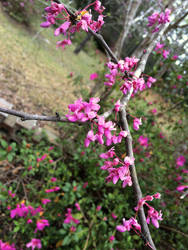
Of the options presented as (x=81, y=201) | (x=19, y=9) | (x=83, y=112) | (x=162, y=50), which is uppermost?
(x=19, y=9)

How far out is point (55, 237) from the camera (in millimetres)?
1739

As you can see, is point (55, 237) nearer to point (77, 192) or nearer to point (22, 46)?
point (77, 192)

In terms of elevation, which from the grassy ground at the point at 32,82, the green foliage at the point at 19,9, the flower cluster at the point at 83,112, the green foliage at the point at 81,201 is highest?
the green foliage at the point at 19,9

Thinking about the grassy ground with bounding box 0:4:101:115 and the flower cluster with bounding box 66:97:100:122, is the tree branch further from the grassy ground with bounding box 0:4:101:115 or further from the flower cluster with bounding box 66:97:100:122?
the grassy ground with bounding box 0:4:101:115

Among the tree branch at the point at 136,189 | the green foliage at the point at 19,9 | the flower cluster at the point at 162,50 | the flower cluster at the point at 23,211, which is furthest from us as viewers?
the green foliage at the point at 19,9

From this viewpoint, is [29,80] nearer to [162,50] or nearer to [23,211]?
[162,50]

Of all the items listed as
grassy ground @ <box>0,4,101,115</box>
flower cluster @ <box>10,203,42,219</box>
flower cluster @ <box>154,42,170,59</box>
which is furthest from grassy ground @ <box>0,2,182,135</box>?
flower cluster @ <box>10,203,42,219</box>

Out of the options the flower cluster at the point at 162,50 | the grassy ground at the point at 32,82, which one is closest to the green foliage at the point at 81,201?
the grassy ground at the point at 32,82

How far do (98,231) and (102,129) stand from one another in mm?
1504

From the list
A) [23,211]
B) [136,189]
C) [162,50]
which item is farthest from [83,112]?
[162,50]

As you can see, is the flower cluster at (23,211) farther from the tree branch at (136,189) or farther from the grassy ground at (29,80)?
the grassy ground at (29,80)

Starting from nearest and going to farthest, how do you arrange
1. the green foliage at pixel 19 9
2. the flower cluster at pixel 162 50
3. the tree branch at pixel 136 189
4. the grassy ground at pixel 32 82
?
1. the tree branch at pixel 136 189
2. the flower cluster at pixel 162 50
3. the grassy ground at pixel 32 82
4. the green foliage at pixel 19 9

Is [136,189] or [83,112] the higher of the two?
[83,112]

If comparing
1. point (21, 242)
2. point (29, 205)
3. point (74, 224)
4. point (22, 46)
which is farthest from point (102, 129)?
point (22, 46)
